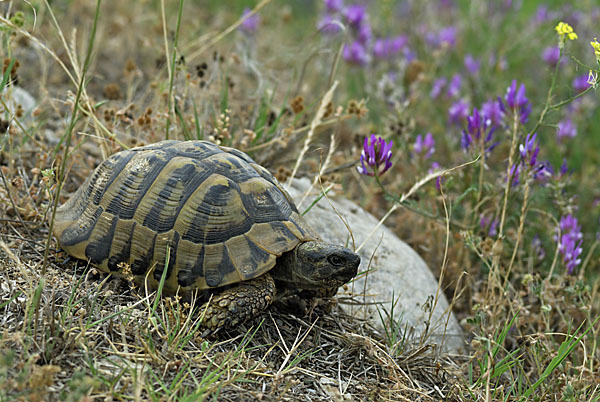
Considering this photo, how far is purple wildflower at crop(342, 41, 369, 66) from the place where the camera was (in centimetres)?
576

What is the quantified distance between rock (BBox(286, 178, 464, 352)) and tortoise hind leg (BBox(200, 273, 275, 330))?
70 centimetres

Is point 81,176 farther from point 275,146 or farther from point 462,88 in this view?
point 462,88

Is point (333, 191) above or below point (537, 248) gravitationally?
above

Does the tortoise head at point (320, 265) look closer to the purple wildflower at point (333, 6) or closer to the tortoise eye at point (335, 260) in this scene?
the tortoise eye at point (335, 260)

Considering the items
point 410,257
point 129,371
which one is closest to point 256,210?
point 129,371

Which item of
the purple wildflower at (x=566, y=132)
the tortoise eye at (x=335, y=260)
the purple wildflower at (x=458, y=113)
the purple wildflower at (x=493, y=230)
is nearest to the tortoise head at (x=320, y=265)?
the tortoise eye at (x=335, y=260)

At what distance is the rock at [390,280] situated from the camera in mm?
3152

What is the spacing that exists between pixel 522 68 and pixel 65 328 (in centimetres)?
612

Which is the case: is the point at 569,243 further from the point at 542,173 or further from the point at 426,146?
the point at 426,146

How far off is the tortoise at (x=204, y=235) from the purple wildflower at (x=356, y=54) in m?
3.40

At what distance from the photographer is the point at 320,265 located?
246 cm

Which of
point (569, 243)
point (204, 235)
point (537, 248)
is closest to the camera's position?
point (204, 235)

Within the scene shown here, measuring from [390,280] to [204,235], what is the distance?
4.12 feet

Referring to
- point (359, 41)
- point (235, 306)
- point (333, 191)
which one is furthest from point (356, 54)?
point (235, 306)
